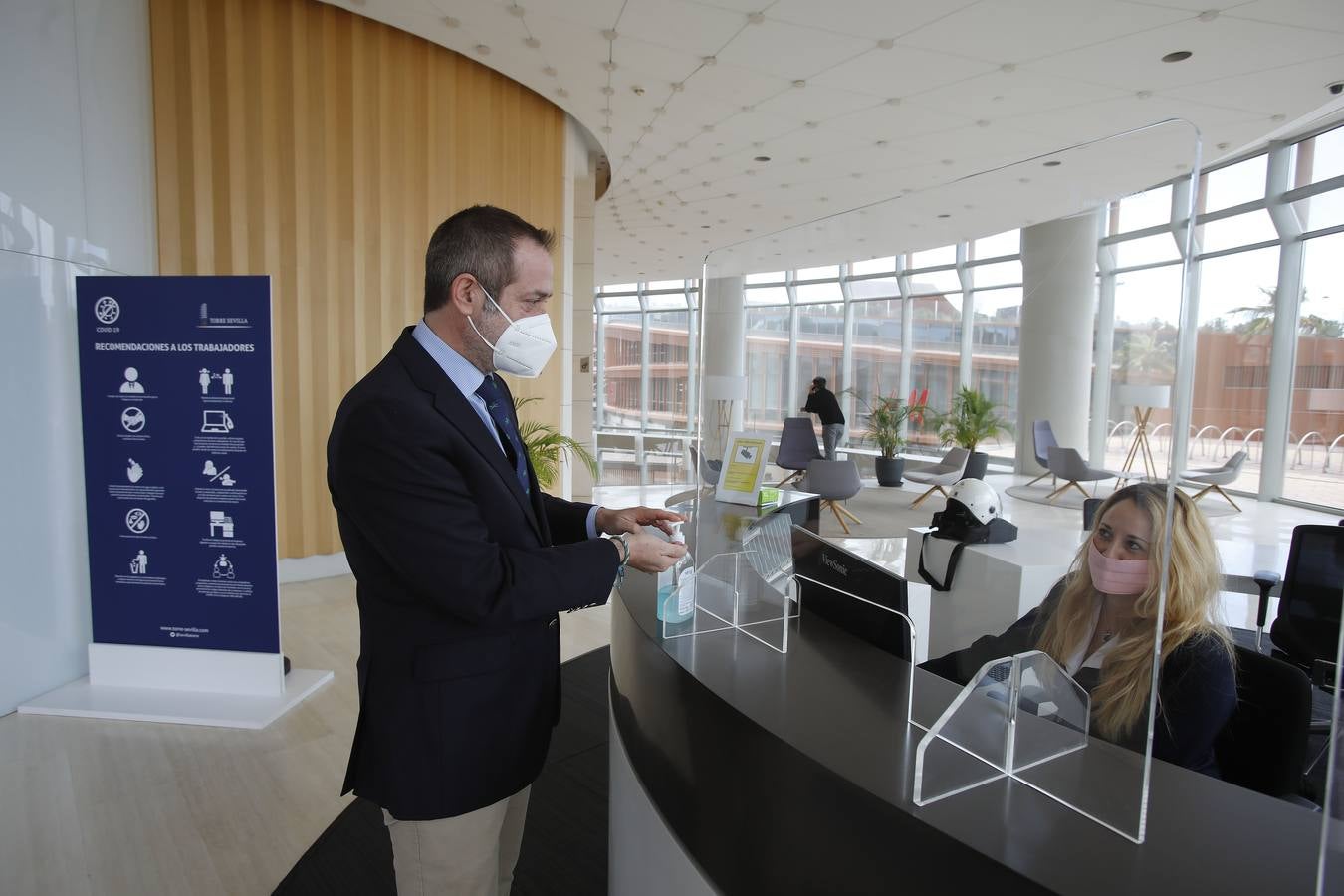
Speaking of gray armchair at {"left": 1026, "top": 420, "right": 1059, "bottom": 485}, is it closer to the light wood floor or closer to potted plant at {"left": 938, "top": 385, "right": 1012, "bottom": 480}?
potted plant at {"left": 938, "top": 385, "right": 1012, "bottom": 480}

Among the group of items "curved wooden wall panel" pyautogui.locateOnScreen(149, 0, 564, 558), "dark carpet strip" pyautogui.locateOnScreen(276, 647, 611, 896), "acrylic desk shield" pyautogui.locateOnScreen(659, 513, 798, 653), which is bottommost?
"dark carpet strip" pyautogui.locateOnScreen(276, 647, 611, 896)

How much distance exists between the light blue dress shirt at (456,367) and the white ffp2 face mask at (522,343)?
0.06 meters

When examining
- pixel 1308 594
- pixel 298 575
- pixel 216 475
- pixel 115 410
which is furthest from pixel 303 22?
pixel 1308 594

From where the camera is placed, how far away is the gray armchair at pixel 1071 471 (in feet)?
3.76

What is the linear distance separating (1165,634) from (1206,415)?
1.13ft

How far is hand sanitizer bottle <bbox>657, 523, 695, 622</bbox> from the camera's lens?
151 centimetres

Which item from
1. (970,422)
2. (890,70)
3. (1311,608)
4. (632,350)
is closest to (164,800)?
(970,422)

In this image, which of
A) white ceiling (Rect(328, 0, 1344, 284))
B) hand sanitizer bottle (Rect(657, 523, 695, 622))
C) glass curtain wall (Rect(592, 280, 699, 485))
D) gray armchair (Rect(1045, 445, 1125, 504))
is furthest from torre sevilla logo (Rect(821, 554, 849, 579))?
glass curtain wall (Rect(592, 280, 699, 485))

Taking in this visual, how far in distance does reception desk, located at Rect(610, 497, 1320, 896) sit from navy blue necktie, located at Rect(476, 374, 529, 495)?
0.45 meters

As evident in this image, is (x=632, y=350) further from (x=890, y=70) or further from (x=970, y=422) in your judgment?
(x=970, y=422)

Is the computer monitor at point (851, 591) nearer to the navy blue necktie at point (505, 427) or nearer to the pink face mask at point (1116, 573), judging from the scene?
the pink face mask at point (1116, 573)

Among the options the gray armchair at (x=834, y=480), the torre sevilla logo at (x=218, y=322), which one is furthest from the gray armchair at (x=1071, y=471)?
the torre sevilla logo at (x=218, y=322)

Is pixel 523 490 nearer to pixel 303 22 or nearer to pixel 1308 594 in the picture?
pixel 1308 594

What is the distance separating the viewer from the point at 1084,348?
1.27 meters
